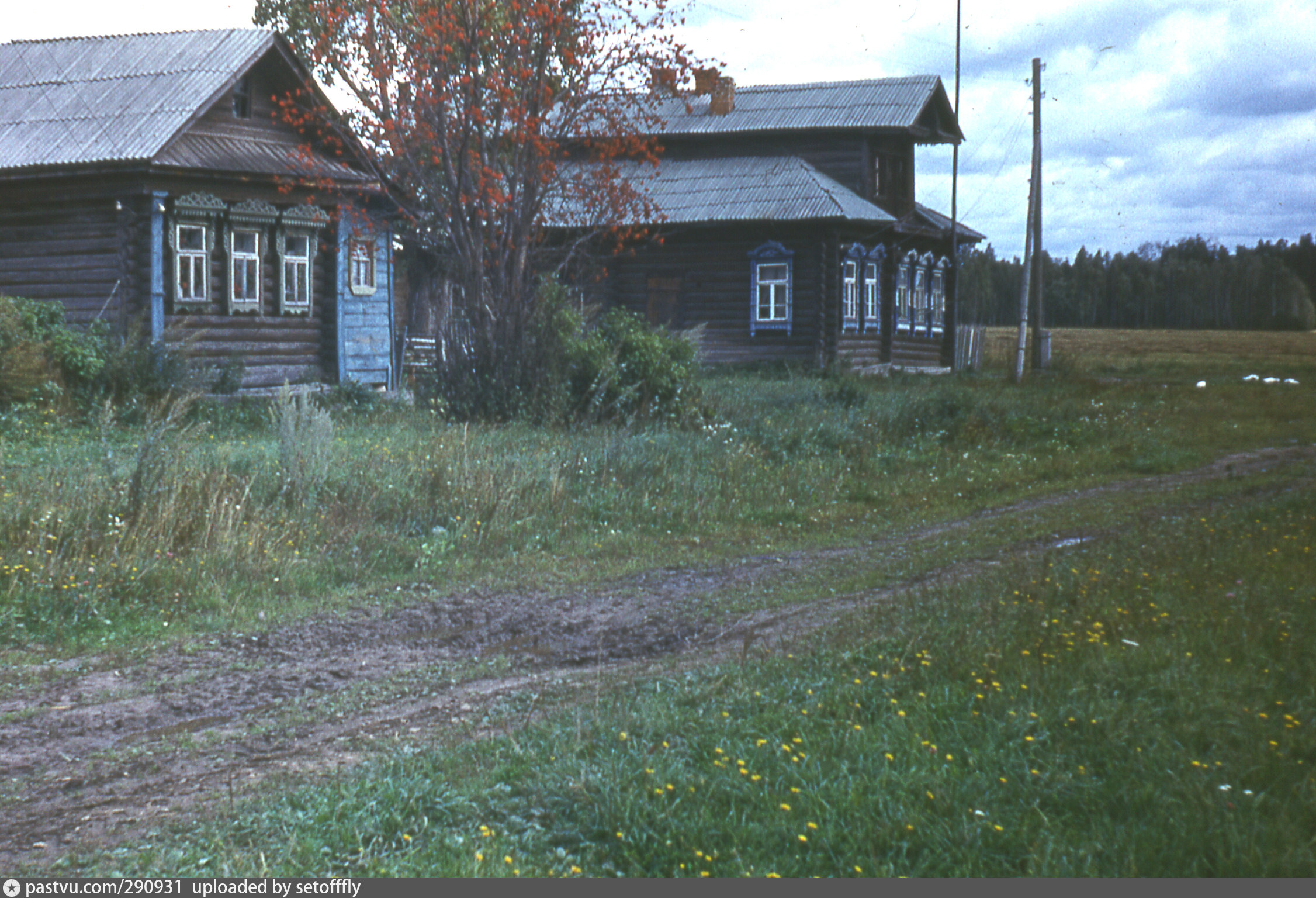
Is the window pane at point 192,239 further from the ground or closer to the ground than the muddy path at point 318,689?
further from the ground

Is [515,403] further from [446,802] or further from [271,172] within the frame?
[446,802]

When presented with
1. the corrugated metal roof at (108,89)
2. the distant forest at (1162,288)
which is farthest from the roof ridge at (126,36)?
the distant forest at (1162,288)

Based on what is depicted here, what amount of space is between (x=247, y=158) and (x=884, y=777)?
60.4 feet

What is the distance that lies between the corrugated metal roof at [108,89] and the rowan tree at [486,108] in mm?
2756

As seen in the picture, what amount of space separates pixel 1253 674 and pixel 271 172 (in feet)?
59.6

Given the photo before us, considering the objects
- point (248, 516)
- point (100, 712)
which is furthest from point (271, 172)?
point (100, 712)

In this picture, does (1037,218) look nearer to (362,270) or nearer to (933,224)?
(933,224)

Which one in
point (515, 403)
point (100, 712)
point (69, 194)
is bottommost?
point (100, 712)

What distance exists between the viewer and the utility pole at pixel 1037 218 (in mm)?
28453

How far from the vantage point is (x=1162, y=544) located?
863 cm

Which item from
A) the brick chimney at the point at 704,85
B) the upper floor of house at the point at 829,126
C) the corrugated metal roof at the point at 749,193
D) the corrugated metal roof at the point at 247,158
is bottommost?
the corrugated metal roof at the point at 247,158

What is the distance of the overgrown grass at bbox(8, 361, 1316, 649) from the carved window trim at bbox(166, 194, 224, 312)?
107 inches

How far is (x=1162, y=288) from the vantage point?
10306 cm

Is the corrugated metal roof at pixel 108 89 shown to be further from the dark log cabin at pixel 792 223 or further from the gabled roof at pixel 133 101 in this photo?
the dark log cabin at pixel 792 223
